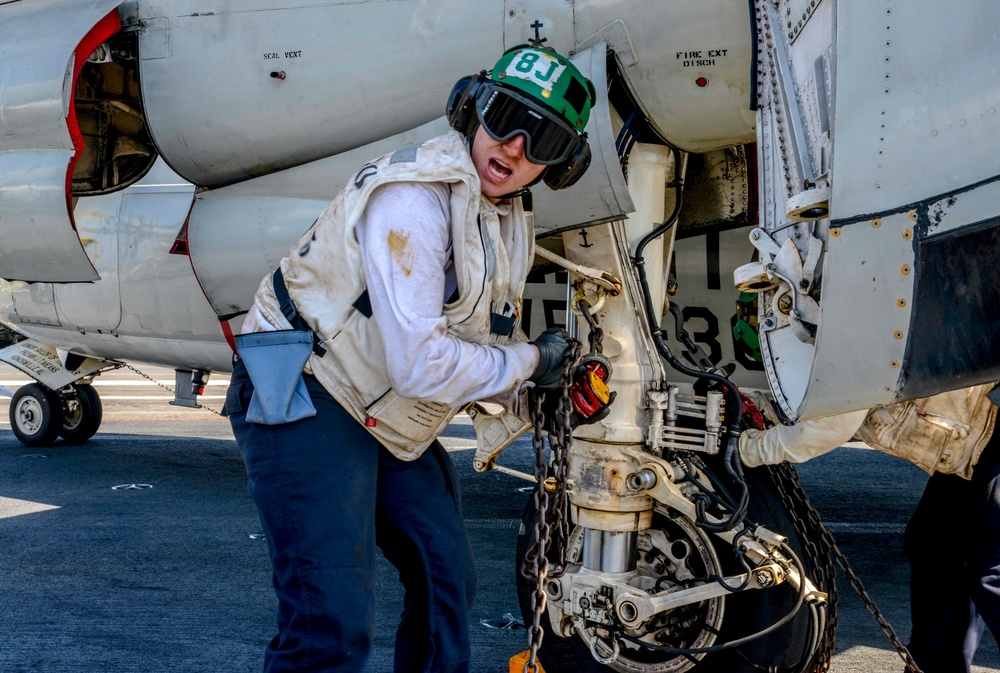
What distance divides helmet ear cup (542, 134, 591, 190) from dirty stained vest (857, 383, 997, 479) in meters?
1.31

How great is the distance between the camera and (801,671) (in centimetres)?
332

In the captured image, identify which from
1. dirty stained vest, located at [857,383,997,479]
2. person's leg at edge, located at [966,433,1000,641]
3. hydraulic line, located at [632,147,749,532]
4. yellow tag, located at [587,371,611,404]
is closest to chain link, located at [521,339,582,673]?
yellow tag, located at [587,371,611,404]

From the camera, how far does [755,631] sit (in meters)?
3.30

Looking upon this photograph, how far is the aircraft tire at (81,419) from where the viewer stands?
8391mm

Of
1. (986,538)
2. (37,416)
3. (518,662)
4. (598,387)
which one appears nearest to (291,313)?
(598,387)

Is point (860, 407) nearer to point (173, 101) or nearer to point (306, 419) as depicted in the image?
point (306, 419)

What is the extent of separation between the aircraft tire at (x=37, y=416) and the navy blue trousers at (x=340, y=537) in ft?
20.3

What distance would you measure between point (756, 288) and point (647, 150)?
73 cm

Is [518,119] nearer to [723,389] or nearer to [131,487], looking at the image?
[723,389]

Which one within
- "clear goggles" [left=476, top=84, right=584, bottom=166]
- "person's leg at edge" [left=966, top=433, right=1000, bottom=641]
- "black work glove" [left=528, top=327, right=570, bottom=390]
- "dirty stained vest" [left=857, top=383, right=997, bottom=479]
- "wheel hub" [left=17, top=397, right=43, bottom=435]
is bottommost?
"wheel hub" [left=17, top=397, right=43, bottom=435]

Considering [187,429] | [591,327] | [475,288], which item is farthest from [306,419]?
[187,429]

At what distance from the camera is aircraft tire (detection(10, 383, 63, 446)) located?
26.9 ft

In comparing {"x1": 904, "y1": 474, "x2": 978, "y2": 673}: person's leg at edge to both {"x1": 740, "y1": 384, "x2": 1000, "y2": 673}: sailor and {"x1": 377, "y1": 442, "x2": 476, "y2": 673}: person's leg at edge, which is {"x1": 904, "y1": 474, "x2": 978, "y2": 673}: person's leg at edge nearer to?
{"x1": 740, "y1": 384, "x2": 1000, "y2": 673}: sailor

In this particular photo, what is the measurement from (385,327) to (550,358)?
53 cm
